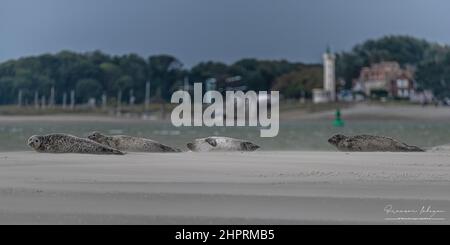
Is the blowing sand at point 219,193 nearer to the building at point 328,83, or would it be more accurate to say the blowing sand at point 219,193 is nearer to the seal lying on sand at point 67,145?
the seal lying on sand at point 67,145

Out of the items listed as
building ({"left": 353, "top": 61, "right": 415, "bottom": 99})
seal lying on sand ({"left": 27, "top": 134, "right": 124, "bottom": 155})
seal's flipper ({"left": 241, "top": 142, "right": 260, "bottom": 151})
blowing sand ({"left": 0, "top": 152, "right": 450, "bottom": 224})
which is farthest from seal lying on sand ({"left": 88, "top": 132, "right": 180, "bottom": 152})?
building ({"left": 353, "top": 61, "right": 415, "bottom": 99})

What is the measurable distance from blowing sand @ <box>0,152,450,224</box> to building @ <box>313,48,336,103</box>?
5296 inches

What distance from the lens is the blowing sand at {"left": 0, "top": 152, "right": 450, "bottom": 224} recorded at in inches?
258

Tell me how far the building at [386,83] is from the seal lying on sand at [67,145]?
5407 inches

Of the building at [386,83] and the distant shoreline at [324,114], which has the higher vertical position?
the building at [386,83]

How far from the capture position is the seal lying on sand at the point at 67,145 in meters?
14.1

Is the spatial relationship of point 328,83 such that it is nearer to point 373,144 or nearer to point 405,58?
point 405,58

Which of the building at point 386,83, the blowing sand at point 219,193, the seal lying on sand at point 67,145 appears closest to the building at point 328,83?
the building at point 386,83

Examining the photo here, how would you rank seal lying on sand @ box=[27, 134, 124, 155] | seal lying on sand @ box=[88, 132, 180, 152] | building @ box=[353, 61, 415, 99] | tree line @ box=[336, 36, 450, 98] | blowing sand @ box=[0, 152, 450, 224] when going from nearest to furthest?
blowing sand @ box=[0, 152, 450, 224]
seal lying on sand @ box=[27, 134, 124, 155]
seal lying on sand @ box=[88, 132, 180, 152]
tree line @ box=[336, 36, 450, 98]
building @ box=[353, 61, 415, 99]

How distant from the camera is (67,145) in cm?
1443

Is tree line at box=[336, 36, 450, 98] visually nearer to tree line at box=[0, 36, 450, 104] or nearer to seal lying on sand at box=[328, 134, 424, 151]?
tree line at box=[0, 36, 450, 104]

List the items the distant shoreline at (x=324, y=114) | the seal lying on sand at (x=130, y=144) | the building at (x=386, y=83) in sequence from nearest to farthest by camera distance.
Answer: the seal lying on sand at (x=130, y=144)
the distant shoreline at (x=324, y=114)
the building at (x=386, y=83)

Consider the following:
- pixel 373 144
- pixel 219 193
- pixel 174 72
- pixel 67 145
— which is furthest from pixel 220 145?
pixel 174 72
